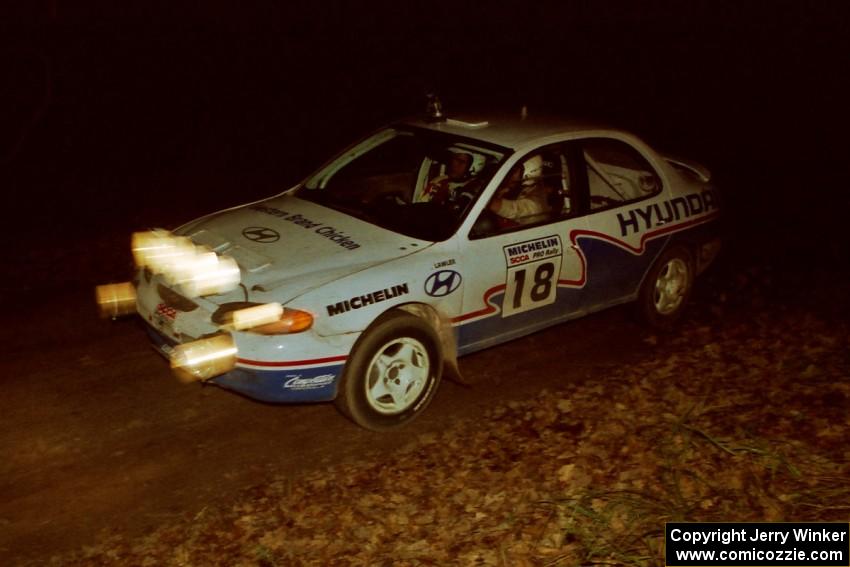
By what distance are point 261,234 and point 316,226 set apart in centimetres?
36

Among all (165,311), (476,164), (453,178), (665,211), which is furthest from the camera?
(665,211)

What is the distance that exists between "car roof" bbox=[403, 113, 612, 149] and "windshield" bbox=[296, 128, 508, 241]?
9 centimetres

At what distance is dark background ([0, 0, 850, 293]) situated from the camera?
30.6 ft

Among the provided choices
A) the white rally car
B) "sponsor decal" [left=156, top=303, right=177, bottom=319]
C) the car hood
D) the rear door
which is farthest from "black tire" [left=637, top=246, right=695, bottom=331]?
"sponsor decal" [left=156, top=303, right=177, bottom=319]

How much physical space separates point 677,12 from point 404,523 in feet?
82.2

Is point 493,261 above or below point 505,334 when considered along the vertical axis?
above

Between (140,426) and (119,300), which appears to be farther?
(119,300)

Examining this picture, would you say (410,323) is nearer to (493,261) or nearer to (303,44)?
(493,261)

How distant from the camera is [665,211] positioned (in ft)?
20.4

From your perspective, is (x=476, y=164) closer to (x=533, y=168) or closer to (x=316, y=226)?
(x=533, y=168)

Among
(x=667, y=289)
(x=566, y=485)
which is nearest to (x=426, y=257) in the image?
(x=566, y=485)

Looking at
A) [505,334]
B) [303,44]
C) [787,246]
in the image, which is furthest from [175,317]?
[303,44]

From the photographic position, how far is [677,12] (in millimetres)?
25703

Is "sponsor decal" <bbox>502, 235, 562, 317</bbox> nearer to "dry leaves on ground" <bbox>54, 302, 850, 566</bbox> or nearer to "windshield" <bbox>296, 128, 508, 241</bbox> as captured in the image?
"windshield" <bbox>296, 128, 508, 241</bbox>
